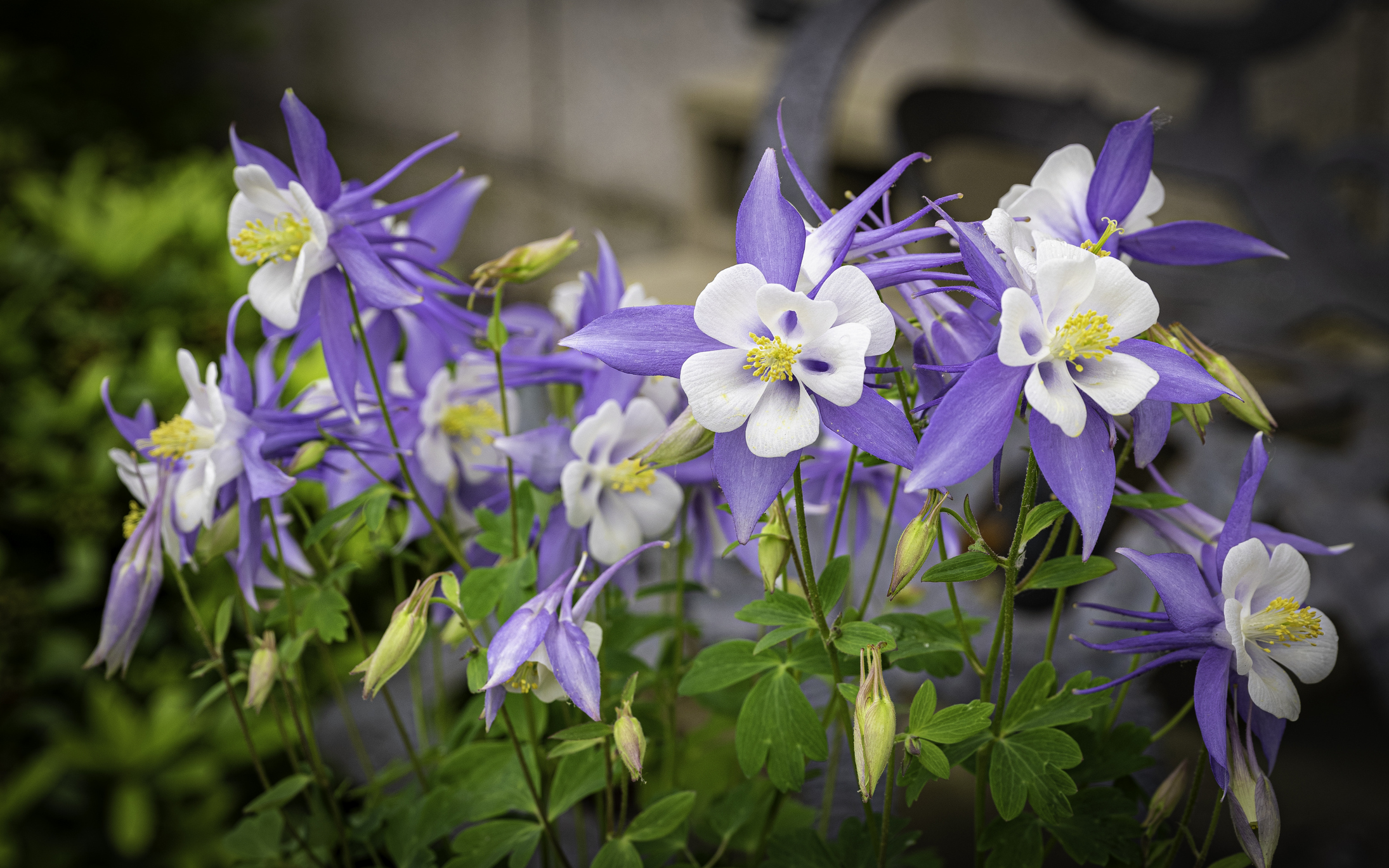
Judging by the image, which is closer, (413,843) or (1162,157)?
(413,843)

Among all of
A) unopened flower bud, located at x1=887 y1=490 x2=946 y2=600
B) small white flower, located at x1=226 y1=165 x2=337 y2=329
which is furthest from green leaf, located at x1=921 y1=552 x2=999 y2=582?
small white flower, located at x1=226 y1=165 x2=337 y2=329

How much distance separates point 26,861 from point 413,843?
0.83 metres

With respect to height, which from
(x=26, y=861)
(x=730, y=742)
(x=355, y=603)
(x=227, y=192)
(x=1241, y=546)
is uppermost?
(x=1241, y=546)

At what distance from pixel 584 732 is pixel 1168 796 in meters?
0.27

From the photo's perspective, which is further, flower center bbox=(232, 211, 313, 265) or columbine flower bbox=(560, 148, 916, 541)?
flower center bbox=(232, 211, 313, 265)

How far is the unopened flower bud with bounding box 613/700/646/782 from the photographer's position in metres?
0.41

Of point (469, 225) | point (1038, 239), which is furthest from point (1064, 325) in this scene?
point (469, 225)

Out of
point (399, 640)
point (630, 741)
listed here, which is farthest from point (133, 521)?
point (630, 741)

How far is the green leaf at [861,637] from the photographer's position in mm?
411

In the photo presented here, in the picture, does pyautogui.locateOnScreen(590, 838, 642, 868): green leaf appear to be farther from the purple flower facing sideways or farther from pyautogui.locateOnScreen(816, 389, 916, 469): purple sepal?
pyautogui.locateOnScreen(816, 389, 916, 469): purple sepal

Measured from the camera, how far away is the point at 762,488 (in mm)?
385

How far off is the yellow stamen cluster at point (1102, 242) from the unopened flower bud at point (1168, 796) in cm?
24

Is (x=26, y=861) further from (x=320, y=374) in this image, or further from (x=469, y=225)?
(x=469, y=225)

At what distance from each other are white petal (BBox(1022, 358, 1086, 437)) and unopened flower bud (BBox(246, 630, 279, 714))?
388 mm
